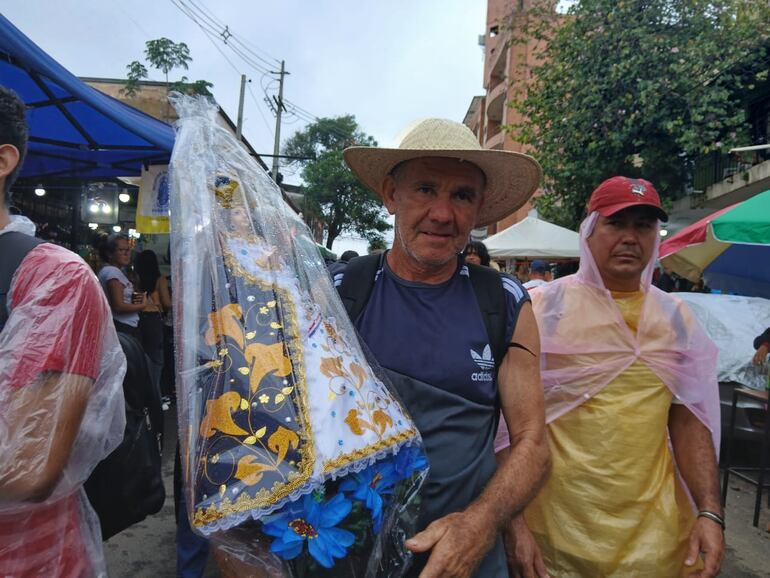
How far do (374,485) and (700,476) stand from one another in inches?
59.6

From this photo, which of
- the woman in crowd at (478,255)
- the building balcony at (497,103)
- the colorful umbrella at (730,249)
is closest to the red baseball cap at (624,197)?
the colorful umbrella at (730,249)

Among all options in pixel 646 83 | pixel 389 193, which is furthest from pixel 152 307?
pixel 646 83

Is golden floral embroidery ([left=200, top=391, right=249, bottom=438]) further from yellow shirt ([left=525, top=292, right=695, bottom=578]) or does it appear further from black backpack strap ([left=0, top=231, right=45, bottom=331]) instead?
yellow shirt ([left=525, top=292, right=695, bottom=578])

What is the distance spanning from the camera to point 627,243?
211 cm

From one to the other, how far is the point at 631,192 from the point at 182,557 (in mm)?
2756

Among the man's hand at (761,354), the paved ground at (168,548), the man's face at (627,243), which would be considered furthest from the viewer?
the man's hand at (761,354)

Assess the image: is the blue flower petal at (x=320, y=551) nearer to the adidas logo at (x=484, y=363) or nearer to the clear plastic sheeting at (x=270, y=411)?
the clear plastic sheeting at (x=270, y=411)

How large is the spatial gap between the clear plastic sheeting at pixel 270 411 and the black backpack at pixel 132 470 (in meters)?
0.74

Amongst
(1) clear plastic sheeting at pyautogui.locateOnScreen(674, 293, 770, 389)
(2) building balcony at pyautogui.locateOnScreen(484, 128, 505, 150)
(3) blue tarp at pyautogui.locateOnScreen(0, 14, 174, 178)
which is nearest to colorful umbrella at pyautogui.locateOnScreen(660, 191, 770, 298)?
(1) clear plastic sheeting at pyautogui.locateOnScreen(674, 293, 770, 389)

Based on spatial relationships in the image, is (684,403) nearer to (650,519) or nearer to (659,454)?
(659,454)

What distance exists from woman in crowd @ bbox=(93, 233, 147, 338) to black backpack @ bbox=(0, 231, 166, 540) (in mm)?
3663

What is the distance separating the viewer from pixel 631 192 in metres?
2.10

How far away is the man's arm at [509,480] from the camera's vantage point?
109 cm

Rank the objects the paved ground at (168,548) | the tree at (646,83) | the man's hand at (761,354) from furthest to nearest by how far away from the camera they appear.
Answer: the tree at (646,83) < the man's hand at (761,354) < the paved ground at (168,548)
